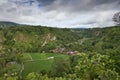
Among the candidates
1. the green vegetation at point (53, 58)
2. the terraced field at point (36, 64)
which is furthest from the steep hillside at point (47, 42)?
the terraced field at point (36, 64)

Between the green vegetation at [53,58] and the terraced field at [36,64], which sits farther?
the terraced field at [36,64]

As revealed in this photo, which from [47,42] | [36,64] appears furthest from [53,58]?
[47,42]

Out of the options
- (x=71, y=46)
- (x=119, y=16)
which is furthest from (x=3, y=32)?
(x=119, y=16)

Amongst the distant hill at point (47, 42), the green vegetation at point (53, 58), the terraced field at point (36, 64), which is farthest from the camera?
the distant hill at point (47, 42)

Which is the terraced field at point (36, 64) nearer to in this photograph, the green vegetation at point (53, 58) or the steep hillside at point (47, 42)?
the green vegetation at point (53, 58)

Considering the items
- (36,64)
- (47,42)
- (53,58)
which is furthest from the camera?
(47,42)

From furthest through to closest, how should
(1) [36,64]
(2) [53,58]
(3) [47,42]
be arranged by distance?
(3) [47,42]
(2) [53,58]
(1) [36,64]

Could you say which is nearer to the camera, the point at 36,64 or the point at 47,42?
the point at 36,64

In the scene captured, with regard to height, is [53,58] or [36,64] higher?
[53,58]

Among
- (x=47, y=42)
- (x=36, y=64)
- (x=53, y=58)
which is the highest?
(x=47, y=42)

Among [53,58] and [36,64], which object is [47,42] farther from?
[36,64]

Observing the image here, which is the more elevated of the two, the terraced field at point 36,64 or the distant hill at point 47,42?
the distant hill at point 47,42

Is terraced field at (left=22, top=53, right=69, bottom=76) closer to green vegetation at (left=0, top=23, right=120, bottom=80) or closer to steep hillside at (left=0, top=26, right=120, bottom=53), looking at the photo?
green vegetation at (left=0, top=23, right=120, bottom=80)
